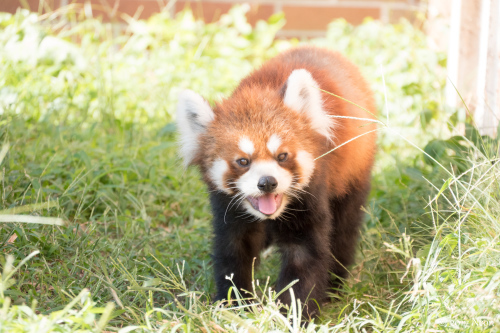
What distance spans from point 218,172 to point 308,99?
2.12 ft

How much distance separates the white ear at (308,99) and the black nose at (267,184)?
50 centimetres

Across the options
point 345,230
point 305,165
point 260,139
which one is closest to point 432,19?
point 345,230

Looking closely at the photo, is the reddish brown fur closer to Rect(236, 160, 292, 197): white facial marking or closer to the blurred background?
Rect(236, 160, 292, 197): white facial marking

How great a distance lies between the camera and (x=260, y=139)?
2832 mm

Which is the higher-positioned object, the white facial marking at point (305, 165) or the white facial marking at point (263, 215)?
the white facial marking at point (305, 165)

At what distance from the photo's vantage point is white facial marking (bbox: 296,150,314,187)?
2.88m

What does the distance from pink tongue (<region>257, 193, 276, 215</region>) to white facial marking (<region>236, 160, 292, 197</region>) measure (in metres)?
0.07

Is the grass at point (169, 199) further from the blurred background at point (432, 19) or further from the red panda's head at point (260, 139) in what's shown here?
the red panda's head at point (260, 139)

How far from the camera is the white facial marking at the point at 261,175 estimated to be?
2.72 m

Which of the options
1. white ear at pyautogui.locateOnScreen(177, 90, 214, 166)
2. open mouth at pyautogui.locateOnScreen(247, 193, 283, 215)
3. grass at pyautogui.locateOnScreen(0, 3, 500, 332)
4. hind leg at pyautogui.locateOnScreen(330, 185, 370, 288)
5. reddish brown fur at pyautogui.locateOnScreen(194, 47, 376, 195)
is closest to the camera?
grass at pyautogui.locateOnScreen(0, 3, 500, 332)

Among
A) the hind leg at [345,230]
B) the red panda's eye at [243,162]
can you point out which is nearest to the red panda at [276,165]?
the red panda's eye at [243,162]

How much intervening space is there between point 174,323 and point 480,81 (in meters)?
2.99

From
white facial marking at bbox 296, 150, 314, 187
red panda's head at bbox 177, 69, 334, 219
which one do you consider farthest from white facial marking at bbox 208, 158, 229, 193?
white facial marking at bbox 296, 150, 314, 187

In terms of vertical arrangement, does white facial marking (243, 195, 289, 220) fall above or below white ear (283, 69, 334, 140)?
below
